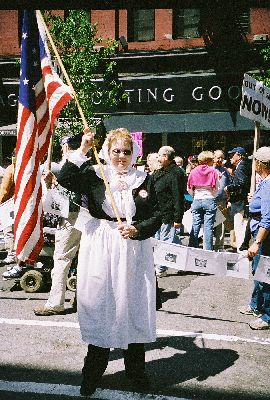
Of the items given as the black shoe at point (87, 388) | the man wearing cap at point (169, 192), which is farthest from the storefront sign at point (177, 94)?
the black shoe at point (87, 388)

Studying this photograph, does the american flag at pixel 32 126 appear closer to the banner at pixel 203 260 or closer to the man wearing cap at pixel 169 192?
the banner at pixel 203 260

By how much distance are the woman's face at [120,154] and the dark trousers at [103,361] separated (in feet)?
4.68

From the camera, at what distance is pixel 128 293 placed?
4.18m

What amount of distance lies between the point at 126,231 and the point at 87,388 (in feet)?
4.08

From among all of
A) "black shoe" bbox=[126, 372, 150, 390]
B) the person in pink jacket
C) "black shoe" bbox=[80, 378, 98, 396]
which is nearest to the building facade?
the person in pink jacket

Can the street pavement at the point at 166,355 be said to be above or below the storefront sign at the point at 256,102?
below

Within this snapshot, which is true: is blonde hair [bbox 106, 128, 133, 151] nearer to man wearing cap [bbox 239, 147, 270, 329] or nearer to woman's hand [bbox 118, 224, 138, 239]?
woman's hand [bbox 118, 224, 138, 239]

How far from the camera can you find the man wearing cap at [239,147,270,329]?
5.47 meters

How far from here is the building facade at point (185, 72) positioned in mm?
17766

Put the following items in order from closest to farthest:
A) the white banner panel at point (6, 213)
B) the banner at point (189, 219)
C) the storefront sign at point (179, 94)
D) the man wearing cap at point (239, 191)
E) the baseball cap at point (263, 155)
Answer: the baseball cap at point (263, 155) → the white banner panel at point (6, 213) → the banner at point (189, 219) → the man wearing cap at point (239, 191) → the storefront sign at point (179, 94)

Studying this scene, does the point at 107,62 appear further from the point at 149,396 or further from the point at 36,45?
the point at 149,396

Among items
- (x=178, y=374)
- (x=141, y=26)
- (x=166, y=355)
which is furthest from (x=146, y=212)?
(x=141, y=26)

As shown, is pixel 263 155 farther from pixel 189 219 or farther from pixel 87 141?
pixel 189 219

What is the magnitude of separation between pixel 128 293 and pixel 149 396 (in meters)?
0.82
